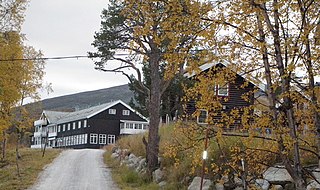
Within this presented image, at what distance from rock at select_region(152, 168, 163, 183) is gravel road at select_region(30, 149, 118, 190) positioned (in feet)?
4.89

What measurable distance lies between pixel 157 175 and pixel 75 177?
5079 millimetres

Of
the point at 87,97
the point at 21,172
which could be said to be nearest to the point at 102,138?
the point at 21,172

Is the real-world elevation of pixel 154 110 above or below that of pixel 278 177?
above

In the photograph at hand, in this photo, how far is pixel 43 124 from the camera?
8662cm

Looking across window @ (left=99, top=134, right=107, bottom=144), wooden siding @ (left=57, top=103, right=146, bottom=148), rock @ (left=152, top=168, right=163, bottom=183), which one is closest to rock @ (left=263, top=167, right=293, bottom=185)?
rock @ (left=152, top=168, right=163, bottom=183)

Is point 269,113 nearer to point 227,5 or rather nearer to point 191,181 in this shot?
point 227,5

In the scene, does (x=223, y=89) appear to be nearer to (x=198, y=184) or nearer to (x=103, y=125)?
(x=198, y=184)

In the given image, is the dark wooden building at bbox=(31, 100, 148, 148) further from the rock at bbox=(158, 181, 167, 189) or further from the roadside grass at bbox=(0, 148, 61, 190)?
the rock at bbox=(158, 181, 167, 189)

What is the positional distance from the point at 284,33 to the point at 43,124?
84852 mm

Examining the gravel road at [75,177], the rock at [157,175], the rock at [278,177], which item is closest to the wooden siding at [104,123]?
the gravel road at [75,177]

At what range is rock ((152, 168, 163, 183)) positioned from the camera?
16.5 m

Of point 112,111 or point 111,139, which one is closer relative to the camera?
point 111,139

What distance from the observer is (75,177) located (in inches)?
794

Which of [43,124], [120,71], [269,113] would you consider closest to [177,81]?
[120,71]
